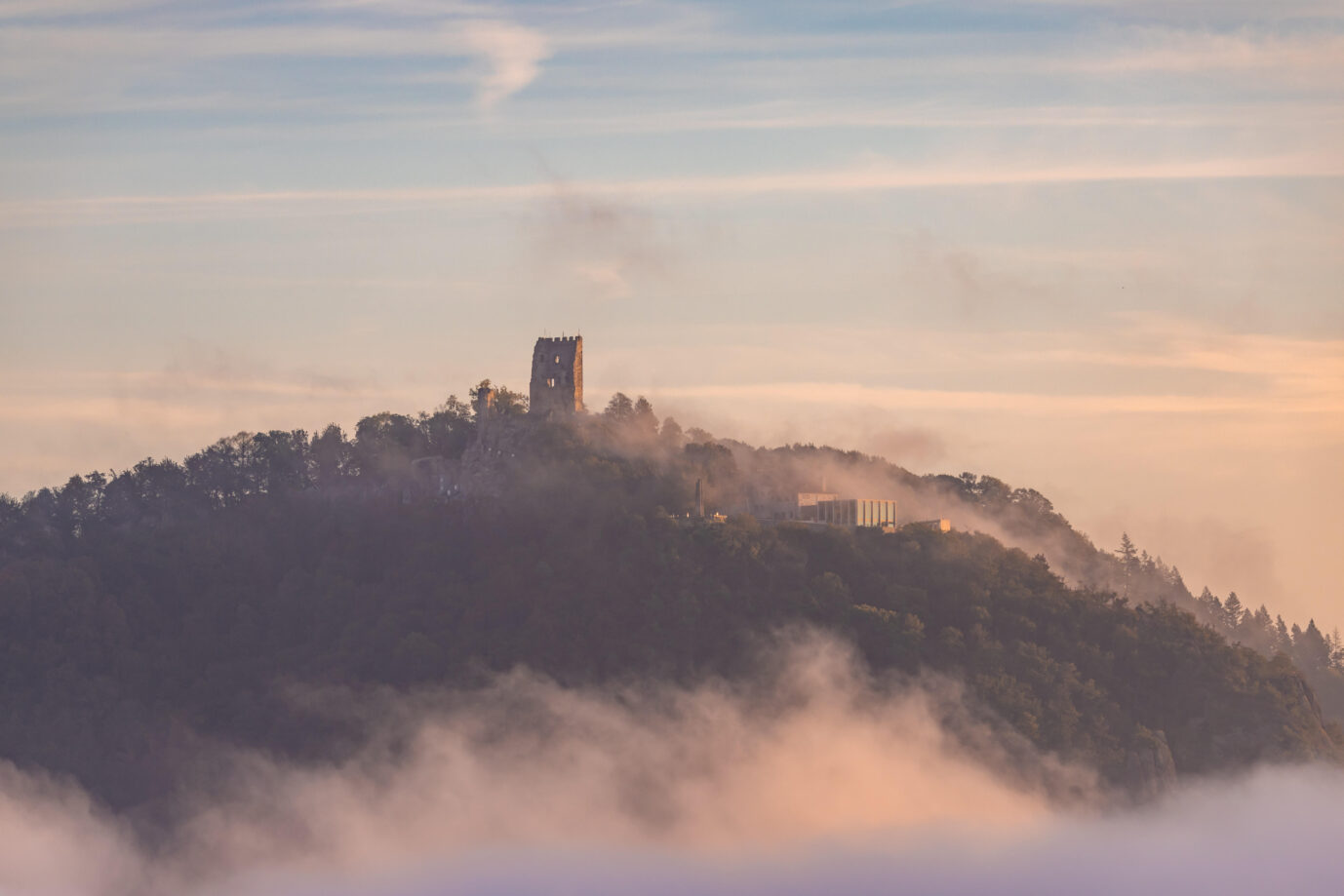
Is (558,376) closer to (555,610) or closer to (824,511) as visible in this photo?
(555,610)

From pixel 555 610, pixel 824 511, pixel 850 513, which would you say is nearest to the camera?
pixel 555 610

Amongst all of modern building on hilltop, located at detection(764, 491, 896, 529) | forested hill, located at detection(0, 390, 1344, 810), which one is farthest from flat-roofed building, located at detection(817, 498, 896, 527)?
forested hill, located at detection(0, 390, 1344, 810)

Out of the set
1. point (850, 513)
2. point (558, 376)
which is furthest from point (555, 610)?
point (850, 513)

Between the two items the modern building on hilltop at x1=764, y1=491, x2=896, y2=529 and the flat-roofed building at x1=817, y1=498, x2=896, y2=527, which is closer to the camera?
the modern building on hilltop at x1=764, y1=491, x2=896, y2=529

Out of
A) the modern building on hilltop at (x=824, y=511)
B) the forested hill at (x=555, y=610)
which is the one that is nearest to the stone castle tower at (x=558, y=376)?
the forested hill at (x=555, y=610)

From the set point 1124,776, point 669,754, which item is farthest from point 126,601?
point 1124,776

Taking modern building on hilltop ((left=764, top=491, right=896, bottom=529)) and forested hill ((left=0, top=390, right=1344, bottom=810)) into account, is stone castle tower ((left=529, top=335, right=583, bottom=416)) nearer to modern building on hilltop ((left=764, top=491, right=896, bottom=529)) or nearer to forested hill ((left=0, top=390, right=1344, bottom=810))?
forested hill ((left=0, top=390, right=1344, bottom=810))

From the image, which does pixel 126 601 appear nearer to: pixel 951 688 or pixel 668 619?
pixel 668 619
